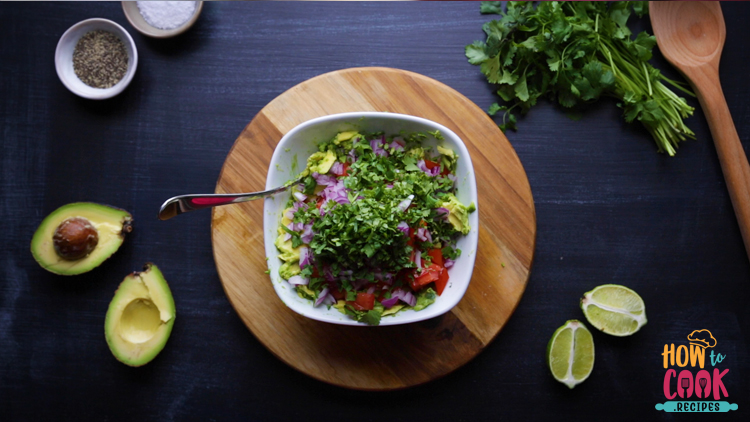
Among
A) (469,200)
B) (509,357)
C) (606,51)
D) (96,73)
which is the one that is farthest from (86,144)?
(606,51)

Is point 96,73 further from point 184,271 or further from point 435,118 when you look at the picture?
point 435,118

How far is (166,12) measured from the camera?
2375 mm

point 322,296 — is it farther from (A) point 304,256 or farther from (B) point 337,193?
(B) point 337,193

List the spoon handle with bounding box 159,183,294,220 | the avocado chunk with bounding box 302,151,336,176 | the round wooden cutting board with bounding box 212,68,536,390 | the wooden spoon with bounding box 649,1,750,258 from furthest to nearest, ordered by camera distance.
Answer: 1. the wooden spoon with bounding box 649,1,750,258
2. the round wooden cutting board with bounding box 212,68,536,390
3. the avocado chunk with bounding box 302,151,336,176
4. the spoon handle with bounding box 159,183,294,220

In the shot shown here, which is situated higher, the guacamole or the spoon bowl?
the spoon bowl

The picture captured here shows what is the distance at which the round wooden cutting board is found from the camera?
6.87 ft

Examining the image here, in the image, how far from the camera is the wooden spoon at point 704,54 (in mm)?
2301

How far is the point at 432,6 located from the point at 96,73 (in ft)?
5.52

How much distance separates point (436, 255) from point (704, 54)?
5.52ft

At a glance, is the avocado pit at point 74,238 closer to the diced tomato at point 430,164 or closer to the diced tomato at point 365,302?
the diced tomato at point 365,302

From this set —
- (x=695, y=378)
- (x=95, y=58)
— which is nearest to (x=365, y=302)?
(x=695, y=378)

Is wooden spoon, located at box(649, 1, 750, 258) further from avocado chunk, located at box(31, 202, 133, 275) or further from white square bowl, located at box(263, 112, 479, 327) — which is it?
avocado chunk, located at box(31, 202, 133, 275)

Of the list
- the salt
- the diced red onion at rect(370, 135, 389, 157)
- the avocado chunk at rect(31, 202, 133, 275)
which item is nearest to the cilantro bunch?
the diced red onion at rect(370, 135, 389, 157)

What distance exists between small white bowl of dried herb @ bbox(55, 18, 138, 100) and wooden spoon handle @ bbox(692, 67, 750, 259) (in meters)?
2.78
